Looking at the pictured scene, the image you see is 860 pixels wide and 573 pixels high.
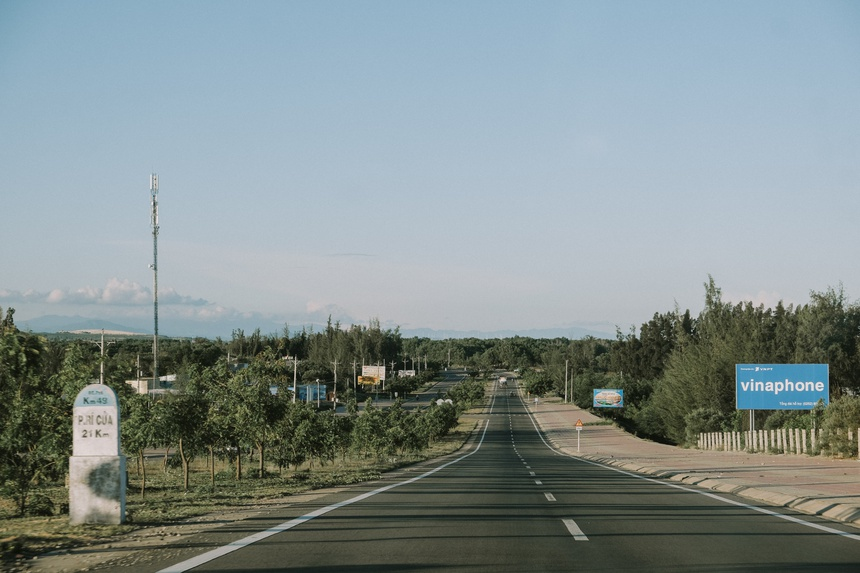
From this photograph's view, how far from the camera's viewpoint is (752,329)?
97.1 meters

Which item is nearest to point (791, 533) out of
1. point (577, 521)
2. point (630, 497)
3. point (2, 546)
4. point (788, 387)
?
point (577, 521)

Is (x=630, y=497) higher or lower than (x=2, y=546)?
lower

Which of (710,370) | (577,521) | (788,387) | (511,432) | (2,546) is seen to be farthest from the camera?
(511,432)

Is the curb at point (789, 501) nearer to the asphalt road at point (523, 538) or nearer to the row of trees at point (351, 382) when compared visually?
the asphalt road at point (523, 538)

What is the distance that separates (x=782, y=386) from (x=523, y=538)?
45.8 metres

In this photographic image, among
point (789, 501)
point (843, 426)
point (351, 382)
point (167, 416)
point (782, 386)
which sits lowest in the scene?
point (351, 382)

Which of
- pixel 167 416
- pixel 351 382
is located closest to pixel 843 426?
pixel 167 416

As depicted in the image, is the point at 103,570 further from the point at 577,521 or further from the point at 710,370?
the point at 710,370

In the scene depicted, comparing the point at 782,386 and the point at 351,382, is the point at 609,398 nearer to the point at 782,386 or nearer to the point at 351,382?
the point at 782,386

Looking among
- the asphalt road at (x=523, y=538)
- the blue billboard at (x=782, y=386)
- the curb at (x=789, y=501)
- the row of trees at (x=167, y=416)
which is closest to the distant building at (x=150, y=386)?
the row of trees at (x=167, y=416)

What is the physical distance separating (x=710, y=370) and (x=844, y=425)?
5954 centimetres

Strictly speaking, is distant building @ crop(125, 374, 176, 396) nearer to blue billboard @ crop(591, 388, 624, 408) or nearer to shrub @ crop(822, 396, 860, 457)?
shrub @ crop(822, 396, 860, 457)

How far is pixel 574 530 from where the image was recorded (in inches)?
455

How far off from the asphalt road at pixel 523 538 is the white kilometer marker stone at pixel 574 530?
17 mm
